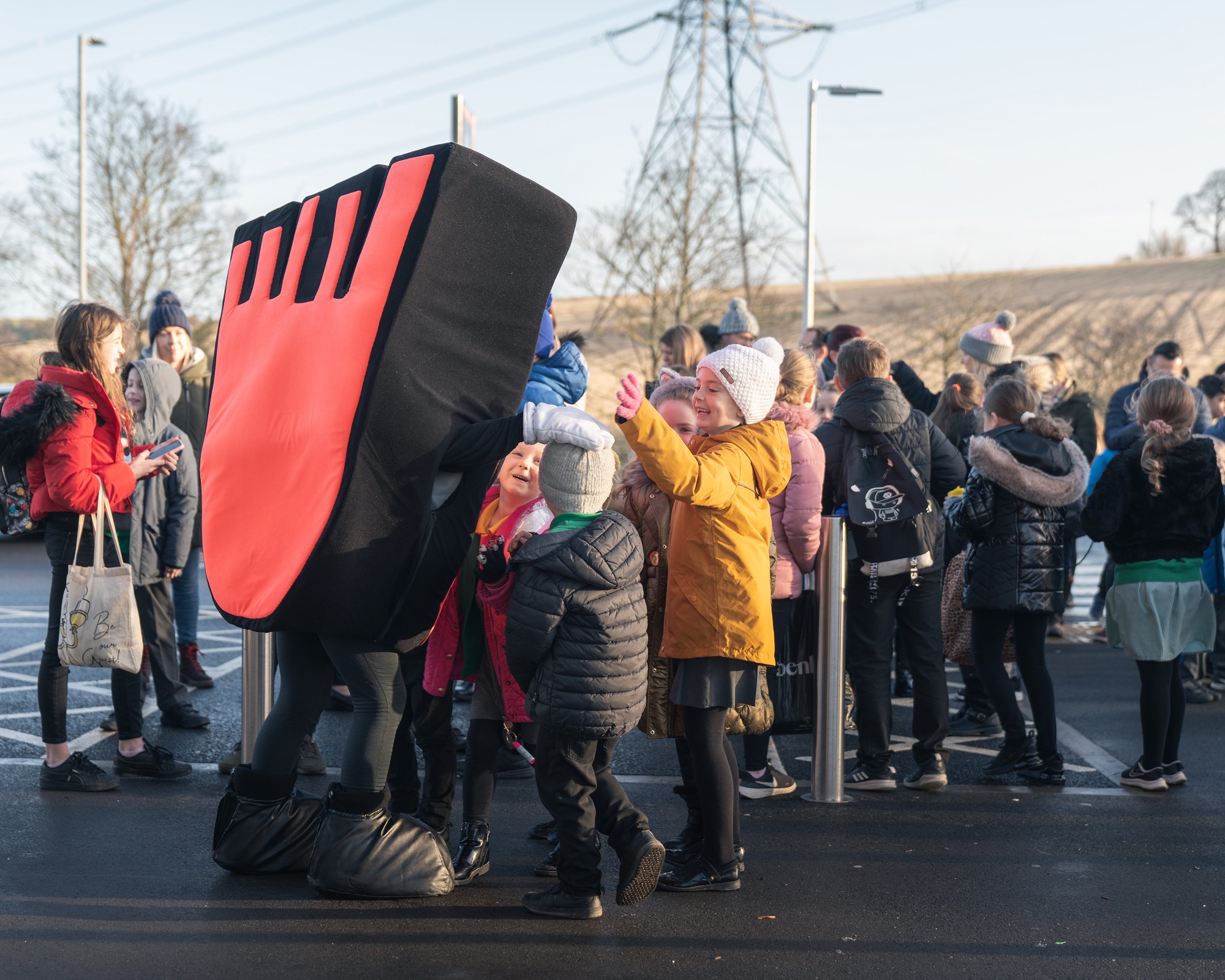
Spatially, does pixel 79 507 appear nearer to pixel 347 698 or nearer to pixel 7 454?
pixel 7 454

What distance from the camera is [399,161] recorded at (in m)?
3.84

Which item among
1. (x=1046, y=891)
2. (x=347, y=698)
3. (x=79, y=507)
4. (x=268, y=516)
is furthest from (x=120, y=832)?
(x=1046, y=891)

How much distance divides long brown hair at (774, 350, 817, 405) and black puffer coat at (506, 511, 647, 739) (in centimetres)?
180

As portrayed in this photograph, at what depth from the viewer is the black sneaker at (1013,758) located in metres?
5.66

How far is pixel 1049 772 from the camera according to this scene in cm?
556

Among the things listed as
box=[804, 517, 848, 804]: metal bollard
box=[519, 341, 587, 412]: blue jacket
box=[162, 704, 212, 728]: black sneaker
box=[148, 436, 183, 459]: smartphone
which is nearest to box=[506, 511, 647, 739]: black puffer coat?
box=[519, 341, 587, 412]: blue jacket

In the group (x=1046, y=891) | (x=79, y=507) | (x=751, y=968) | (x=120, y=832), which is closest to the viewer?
(x=751, y=968)

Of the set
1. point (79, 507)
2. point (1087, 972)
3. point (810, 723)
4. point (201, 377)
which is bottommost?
point (1087, 972)

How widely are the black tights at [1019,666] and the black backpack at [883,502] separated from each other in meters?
0.58

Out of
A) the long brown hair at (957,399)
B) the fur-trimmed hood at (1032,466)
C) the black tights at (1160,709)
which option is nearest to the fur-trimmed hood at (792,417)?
the fur-trimmed hood at (1032,466)

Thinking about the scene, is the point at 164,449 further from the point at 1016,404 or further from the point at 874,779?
the point at 1016,404

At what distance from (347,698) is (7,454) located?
8.15 feet

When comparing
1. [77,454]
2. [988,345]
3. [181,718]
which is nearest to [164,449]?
[77,454]

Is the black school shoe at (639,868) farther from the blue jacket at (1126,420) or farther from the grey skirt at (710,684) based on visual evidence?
the blue jacket at (1126,420)
